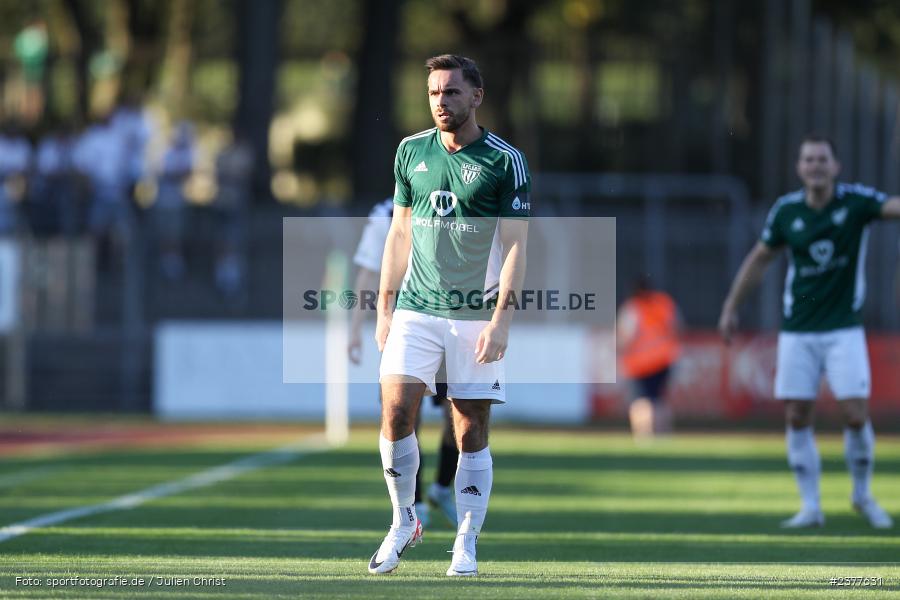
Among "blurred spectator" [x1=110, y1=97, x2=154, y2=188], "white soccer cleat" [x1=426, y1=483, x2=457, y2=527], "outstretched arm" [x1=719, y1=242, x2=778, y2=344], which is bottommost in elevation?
"white soccer cleat" [x1=426, y1=483, x2=457, y2=527]

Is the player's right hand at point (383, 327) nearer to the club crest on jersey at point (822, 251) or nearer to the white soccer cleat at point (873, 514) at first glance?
the club crest on jersey at point (822, 251)

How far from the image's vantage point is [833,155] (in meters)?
11.1

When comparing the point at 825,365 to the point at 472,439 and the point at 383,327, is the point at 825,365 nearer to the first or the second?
the point at 472,439

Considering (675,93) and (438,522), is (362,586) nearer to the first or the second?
(438,522)

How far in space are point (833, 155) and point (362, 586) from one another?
501cm

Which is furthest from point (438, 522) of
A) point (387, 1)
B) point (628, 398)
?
point (387, 1)

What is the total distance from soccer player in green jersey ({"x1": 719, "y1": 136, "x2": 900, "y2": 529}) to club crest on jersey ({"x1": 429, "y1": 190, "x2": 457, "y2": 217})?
3767mm

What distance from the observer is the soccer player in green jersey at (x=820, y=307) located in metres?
11.1

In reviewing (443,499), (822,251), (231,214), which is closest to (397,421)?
(443,499)

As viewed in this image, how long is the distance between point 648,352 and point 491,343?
13539 millimetres

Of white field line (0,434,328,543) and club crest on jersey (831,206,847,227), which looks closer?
white field line (0,434,328,543)

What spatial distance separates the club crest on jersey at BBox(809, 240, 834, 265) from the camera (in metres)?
11.1

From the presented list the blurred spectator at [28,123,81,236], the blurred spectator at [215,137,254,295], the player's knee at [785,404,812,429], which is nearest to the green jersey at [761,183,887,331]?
the player's knee at [785,404,812,429]

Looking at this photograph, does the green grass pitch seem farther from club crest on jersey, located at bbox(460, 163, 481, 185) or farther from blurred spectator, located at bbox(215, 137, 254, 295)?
blurred spectator, located at bbox(215, 137, 254, 295)
